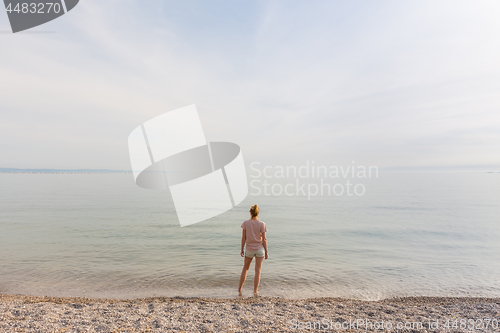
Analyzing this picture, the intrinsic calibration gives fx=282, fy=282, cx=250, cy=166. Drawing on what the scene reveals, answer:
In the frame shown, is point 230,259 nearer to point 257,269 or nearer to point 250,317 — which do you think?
point 257,269

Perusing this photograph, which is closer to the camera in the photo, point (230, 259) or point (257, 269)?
point (257, 269)

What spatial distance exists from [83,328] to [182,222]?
1865 centimetres

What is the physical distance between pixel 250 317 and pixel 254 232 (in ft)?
7.98

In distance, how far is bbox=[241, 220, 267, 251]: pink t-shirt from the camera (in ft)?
26.6

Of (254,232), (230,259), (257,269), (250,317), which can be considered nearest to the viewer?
(250,317)

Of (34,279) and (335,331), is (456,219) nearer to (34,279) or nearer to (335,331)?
(335,331)

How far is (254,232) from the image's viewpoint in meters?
8.13

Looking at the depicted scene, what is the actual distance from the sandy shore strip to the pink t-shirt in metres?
1.49

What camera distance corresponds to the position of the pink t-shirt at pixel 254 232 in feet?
26.6

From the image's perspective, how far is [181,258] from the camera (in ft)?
42.8

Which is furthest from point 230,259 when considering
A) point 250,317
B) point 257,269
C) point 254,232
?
point 250,317

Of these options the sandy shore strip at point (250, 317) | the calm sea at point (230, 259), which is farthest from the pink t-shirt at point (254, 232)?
the calm sea at point (230, 259)

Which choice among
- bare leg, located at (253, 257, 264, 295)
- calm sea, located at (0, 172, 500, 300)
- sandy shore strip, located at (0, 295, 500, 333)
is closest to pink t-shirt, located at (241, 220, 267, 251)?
bare leg, located at (253, 257, 264, 295)

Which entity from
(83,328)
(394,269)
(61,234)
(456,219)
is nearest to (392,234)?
(394,269)
